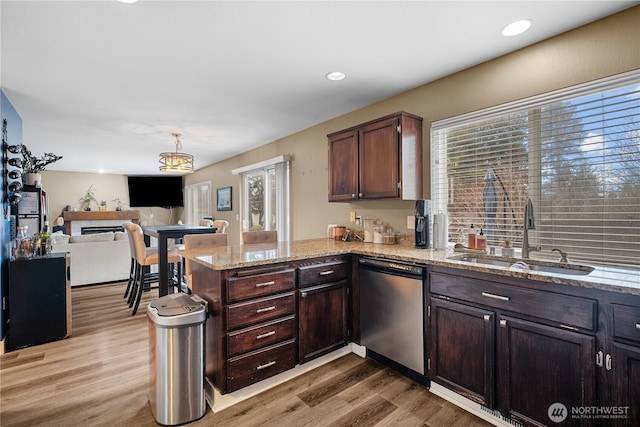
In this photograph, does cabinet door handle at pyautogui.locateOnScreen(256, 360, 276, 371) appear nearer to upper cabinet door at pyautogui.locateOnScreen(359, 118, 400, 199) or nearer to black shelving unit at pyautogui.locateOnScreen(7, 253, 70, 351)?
upper cabinet door at pyautogui.locateOnScreen(359, 118, 400, 199)

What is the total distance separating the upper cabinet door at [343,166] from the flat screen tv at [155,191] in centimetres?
685

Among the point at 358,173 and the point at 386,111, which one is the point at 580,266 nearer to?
the point at 358,173

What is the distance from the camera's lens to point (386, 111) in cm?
321

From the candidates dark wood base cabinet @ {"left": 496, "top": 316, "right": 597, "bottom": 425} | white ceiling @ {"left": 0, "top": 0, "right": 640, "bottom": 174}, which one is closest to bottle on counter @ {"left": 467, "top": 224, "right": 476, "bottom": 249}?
dark wood base cabinet @ {"left": 496, "top": 316, "right": 597, "bottom": 425}

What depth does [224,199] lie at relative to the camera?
21.1ft

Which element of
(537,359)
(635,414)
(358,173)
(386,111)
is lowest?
(635,414)

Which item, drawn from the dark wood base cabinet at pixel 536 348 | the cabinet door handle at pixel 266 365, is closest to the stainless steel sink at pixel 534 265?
the dark wood base cabinet at pixel 536 348

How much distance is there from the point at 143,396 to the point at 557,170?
10.6 ft

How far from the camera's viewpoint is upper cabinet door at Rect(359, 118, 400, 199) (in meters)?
2.69

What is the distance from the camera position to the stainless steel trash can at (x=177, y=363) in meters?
1.80

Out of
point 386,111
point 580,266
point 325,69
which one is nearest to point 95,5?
point 325,69

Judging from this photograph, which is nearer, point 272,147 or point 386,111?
point 386,111

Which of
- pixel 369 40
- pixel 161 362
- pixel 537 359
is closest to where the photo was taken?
pixel 537 359

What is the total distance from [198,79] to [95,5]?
99 centimetres
